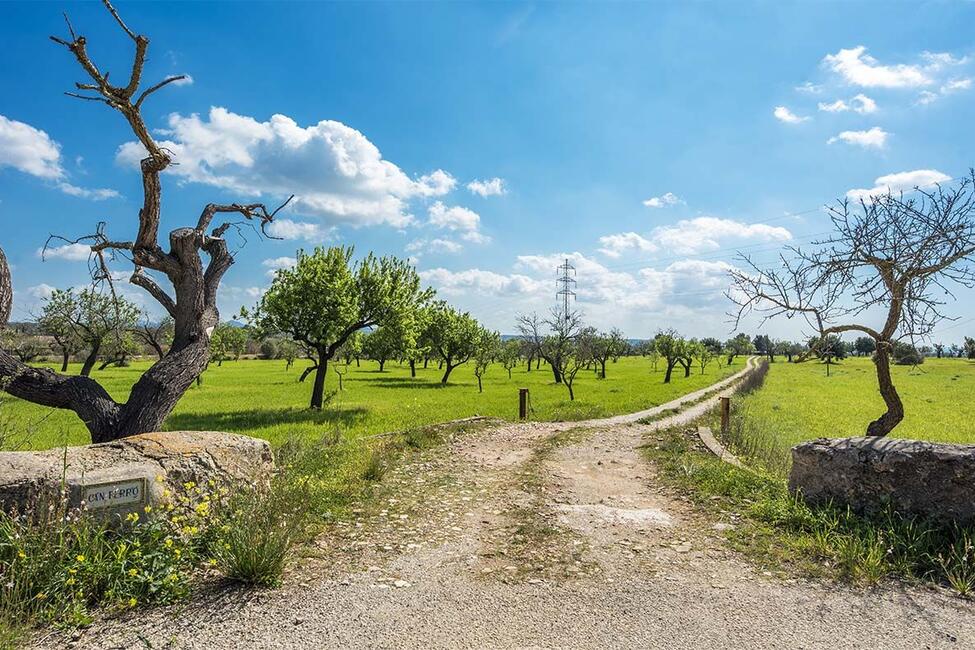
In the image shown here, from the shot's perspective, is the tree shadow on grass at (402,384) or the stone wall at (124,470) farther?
the tree shadow on grass at (402,384)

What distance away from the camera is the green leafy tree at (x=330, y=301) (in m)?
20.8

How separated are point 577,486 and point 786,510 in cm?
345

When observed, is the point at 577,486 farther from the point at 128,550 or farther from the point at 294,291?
the point at 294,291

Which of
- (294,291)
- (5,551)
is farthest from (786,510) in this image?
(294,291)

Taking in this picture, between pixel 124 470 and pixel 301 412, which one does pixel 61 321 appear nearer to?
pixel 301 412

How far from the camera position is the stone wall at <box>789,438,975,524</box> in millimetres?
6035

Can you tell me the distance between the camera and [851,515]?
654 centimetres

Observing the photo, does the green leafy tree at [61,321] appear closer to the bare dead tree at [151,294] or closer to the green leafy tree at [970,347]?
the bare dead tree at [151,294]

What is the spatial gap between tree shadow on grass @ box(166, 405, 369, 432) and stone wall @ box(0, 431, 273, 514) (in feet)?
34.0

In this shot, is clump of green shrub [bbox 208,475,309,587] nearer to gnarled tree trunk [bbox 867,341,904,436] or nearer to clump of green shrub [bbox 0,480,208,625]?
clump of green shrub [bbox 0,480,208,625]

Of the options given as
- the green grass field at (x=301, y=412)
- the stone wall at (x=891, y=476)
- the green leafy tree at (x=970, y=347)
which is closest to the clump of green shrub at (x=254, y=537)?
the stone wall at (x=891, y=476)

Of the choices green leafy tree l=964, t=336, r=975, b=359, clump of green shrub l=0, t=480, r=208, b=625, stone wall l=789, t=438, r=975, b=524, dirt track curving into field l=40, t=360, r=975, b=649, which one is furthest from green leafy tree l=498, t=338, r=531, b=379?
green leafy tree l=964, t=336, r=975, b=359

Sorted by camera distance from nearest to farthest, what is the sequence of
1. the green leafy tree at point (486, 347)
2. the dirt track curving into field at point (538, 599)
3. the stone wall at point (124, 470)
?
the dirt track curving into field at point (538, 599), the stone wall at point (124, 470), the green leafy tree at point (486, 347)

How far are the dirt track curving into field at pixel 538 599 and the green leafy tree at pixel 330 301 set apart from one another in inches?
571
